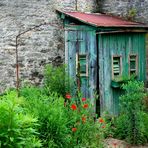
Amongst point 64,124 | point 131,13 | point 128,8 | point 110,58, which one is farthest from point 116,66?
point 64,124

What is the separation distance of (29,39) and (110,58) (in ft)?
8.03

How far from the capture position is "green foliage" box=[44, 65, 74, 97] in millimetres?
10555

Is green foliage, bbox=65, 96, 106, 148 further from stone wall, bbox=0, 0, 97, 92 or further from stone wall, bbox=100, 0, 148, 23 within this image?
stone wall, bbox=100, 0, 148, 23

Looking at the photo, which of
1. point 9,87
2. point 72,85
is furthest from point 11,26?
point 72,85

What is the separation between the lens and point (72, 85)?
10.7 m

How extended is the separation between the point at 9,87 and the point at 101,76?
2.68 m

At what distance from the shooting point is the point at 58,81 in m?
10.6

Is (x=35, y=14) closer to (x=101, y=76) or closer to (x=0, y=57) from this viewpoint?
(x=0, y=57)

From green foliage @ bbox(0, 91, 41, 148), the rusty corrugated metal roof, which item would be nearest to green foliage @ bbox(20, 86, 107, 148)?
green foliage @ bbox(0, 91, 41, 148)

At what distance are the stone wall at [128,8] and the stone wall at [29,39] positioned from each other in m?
2.05

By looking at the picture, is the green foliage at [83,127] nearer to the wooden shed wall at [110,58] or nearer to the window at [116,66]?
the wooden shed wall at [110,58]

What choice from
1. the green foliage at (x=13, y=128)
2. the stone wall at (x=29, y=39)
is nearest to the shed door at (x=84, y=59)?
the stone wall at (x=29, y=39)

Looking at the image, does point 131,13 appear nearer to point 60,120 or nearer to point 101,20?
point 101,20

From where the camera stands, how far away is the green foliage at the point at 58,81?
1055 centimetres
